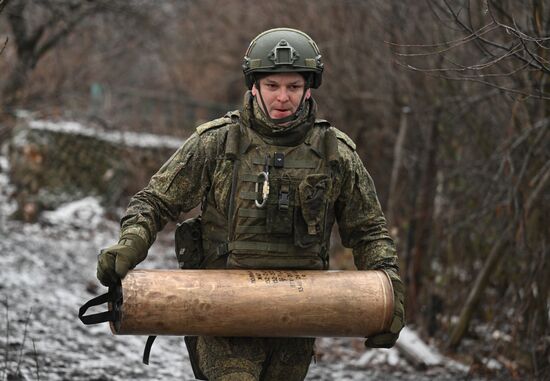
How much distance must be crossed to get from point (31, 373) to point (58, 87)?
7755 millimetres

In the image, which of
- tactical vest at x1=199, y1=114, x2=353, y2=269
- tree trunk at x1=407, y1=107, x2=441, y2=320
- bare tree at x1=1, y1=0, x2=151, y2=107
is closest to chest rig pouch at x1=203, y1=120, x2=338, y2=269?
tactical vest at x1=199, y1=114, x2=353, y2=269

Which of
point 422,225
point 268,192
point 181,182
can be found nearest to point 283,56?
point 268,192

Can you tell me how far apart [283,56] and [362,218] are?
808mm

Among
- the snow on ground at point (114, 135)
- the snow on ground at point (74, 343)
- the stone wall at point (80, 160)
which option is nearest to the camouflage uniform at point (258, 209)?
the snow on ground at point (74, 343)

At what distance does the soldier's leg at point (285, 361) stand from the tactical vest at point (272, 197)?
36 centimetres

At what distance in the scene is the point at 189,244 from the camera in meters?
4.10

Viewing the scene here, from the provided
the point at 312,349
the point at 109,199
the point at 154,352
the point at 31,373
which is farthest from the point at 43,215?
the point at 312,349

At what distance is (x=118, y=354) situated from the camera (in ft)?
22.2

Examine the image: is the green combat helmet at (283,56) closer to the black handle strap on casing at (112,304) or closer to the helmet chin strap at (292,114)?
the helmet chin strap at (292,114)

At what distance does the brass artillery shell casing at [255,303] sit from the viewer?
360cm

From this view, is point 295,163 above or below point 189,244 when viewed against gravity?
above

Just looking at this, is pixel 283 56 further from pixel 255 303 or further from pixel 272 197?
pixel 255 303

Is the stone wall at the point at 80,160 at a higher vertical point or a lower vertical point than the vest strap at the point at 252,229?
lower

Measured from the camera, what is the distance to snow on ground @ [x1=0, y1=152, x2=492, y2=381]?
601 cm
